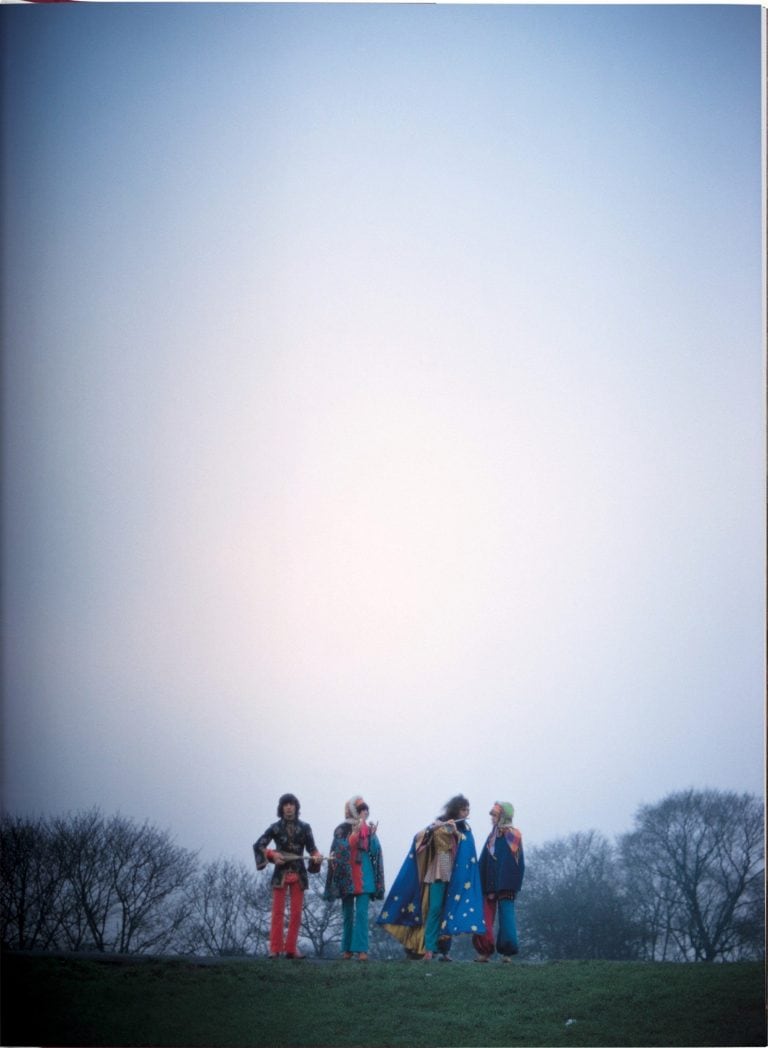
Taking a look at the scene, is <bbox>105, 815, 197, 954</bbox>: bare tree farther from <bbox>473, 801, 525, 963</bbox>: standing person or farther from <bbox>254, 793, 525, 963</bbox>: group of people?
<bbox>473, 801, 525, 963</bbox>: standing person

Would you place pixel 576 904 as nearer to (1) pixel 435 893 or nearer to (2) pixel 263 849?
(1) pixel 435 893

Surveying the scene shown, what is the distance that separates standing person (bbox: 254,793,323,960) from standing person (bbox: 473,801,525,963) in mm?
1242

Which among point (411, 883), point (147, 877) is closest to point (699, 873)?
point (411, 883)

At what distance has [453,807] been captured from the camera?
10977 mm

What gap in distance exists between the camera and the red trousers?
10.6m

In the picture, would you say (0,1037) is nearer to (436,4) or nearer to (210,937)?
(210,937)

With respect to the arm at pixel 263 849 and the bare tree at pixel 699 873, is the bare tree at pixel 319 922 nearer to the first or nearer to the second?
the arm at pixel 263 849

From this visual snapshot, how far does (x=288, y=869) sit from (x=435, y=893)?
106 centimetres

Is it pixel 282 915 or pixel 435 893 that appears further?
pixel 435 893

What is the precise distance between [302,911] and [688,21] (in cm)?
722

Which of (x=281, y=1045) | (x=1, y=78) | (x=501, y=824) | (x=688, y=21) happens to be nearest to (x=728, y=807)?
(x=501, y=824)

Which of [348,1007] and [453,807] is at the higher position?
[453,807]

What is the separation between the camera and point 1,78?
11.2 m

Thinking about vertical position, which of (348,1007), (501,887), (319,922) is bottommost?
(348,1007)
